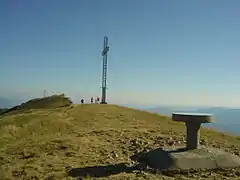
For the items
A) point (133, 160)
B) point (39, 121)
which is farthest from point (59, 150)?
point (39, 121)

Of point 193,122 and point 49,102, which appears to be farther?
point 49,102

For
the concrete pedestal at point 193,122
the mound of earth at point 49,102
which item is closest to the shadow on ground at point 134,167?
the concrete pedestal at point 193,122

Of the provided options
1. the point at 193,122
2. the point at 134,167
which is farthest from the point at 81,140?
the point at 193,122

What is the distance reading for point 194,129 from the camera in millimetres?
15750

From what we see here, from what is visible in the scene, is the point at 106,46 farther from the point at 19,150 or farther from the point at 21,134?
the point at 19,150

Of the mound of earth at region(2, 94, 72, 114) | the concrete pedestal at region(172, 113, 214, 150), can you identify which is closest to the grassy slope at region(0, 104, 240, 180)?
the concrete pedestal at region(172, 113, 214, 150)

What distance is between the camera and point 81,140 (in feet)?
65.3

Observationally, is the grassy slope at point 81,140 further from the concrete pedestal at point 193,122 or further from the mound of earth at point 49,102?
the mound of earth at point 49,102

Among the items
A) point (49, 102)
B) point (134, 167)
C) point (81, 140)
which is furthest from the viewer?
point (49, 102)

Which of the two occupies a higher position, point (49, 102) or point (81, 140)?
point (49, 102)

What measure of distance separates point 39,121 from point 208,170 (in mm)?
15878

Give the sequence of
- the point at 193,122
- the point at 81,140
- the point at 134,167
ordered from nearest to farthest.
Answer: the point at 134,167
the point at 193,122
the point at 81,140

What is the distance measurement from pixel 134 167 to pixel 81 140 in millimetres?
6221

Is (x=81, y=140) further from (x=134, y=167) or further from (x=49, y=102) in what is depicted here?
(x=49, y=102)
